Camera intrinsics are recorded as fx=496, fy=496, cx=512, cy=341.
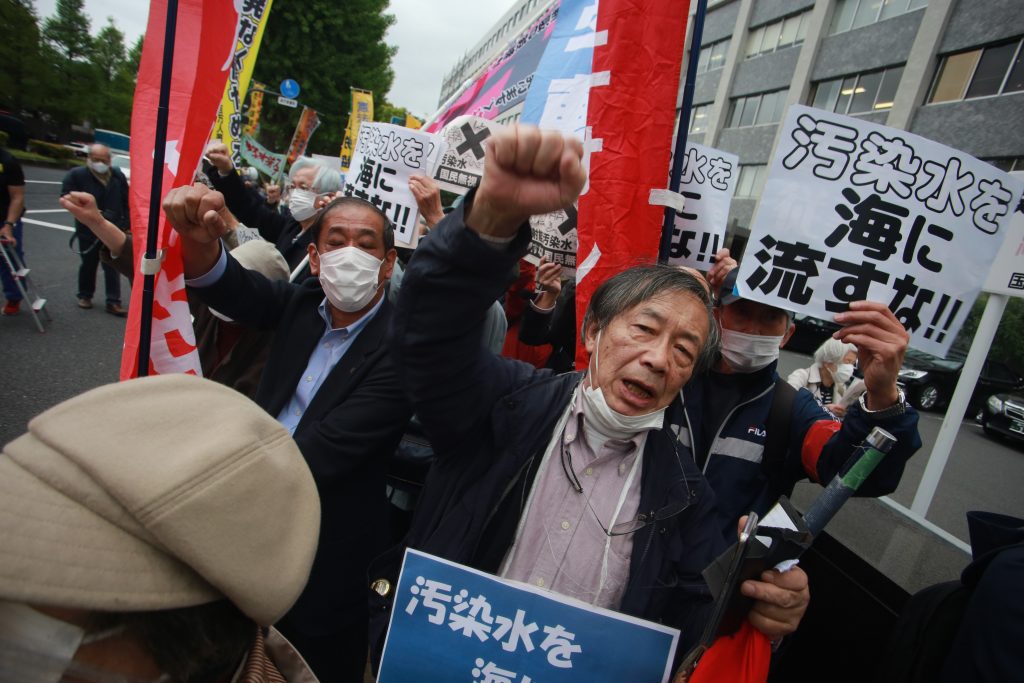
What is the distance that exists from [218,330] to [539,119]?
2011 millimetres

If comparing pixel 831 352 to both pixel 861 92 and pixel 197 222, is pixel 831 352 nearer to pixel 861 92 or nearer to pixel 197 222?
pixel 197 222

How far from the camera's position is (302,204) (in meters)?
4.02

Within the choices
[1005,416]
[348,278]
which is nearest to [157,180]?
[348,278]

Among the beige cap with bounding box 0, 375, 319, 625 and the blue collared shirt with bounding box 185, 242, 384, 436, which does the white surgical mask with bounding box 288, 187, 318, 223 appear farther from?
the beige cap with bounding box 0, 375, 319, 625

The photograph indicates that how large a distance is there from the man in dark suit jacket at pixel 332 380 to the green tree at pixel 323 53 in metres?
22.8

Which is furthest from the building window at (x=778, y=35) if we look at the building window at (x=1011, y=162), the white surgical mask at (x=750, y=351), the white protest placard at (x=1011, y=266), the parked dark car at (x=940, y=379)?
the white surgical mask at (x=750, y=351)

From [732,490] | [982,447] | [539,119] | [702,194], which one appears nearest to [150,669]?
[732,490]

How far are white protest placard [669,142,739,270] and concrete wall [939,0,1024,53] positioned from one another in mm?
18014

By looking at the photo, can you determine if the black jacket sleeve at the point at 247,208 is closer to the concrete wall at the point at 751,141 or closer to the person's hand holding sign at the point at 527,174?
the person's hand holding sign at the point at 527,174

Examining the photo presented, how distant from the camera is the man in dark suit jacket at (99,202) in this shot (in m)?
6.00

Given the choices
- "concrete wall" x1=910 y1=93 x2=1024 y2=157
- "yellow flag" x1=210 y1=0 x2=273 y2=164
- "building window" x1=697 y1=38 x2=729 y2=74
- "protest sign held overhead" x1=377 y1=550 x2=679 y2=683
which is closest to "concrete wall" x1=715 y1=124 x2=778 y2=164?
"building window" x1=697 y1=38 x2=729 y2=74

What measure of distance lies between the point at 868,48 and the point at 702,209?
2054 cm

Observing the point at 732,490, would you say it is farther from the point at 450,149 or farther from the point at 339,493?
the point at 450,149

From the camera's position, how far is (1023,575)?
122 centimetres
